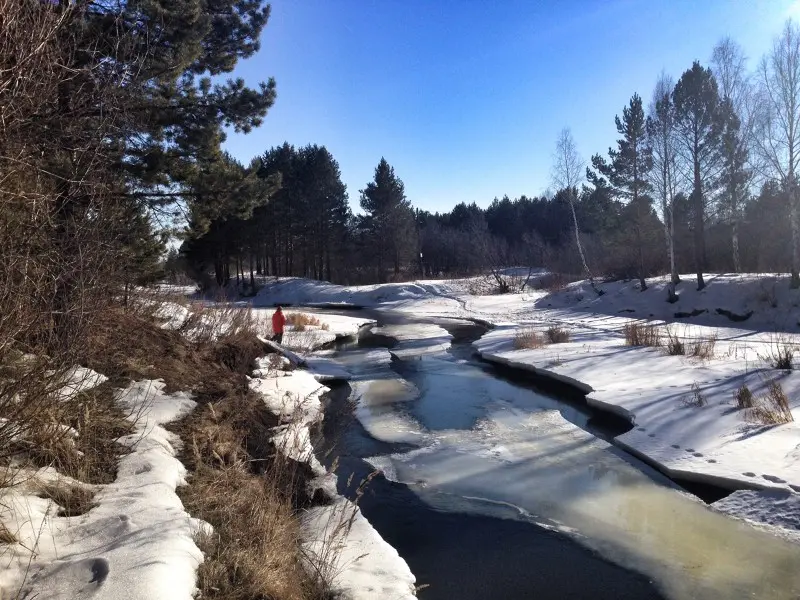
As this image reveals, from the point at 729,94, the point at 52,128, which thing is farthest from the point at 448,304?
the point at 52,128

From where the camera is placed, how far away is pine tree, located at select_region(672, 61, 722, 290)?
23422 mm

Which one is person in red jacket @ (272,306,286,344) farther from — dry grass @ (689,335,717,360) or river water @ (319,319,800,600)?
dry grass @ (689,335,717,360)

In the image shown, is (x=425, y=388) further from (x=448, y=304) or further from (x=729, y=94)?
(x=448, y=304)

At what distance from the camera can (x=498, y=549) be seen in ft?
17.6

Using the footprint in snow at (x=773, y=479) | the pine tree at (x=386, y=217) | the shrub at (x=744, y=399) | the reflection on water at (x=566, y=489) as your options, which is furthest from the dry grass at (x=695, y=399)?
the pine tree at (x=386, y=217)

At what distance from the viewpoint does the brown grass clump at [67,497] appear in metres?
3.80

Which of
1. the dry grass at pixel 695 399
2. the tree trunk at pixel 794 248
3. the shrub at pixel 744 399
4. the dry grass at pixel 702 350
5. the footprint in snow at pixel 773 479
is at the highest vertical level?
the tree trunk at pixel 794 248

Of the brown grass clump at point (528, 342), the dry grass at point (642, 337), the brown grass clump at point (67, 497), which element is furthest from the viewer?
the brown grass clump at point (528, 342)

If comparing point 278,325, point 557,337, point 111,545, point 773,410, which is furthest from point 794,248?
point 111,545

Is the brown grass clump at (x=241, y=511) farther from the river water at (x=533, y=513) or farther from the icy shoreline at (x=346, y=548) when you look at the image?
the river water at (x=533, y=513)

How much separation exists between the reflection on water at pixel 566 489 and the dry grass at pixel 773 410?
7.10 feet

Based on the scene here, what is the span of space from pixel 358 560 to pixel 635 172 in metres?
28.7

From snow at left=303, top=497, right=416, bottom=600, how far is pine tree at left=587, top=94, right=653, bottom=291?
25593 millimetres

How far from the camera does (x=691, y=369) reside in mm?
11062
